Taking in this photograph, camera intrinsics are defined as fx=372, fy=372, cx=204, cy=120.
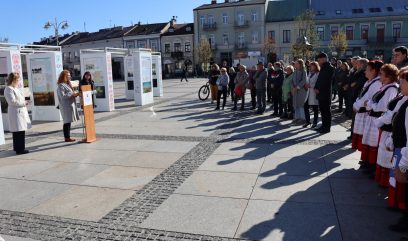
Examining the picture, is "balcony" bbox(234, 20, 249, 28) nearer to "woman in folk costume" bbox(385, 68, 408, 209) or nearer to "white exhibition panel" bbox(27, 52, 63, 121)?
"white exhibition panel" bbox(27, 52, 63, 121)

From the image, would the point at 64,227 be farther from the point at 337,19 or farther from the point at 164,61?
the point at 164,61

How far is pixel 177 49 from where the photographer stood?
206ft

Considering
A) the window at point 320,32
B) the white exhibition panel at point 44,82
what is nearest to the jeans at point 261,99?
the white exhibition panel at point 44,82

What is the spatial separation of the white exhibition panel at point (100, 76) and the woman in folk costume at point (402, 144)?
12.6 m

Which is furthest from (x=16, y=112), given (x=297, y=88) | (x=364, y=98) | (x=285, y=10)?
(x=285, y=10)

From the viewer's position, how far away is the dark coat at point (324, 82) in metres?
9.07

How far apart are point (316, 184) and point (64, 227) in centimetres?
356

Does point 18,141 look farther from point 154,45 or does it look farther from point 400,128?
point 154,45

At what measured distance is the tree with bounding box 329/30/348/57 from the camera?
162 ft

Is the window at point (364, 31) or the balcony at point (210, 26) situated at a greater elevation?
the balcony at point (210, 26)

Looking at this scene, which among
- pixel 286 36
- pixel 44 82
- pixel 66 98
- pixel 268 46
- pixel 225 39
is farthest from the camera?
pixel 225 39

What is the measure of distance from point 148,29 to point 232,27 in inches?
652

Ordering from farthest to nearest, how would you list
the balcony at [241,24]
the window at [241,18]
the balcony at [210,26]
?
the balcony at [210,26] < the window at [241,18] < the balcony at [241,24]

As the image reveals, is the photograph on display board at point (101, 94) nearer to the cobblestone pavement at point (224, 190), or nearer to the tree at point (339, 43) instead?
the cobblestone pavement at point (224, 190)
